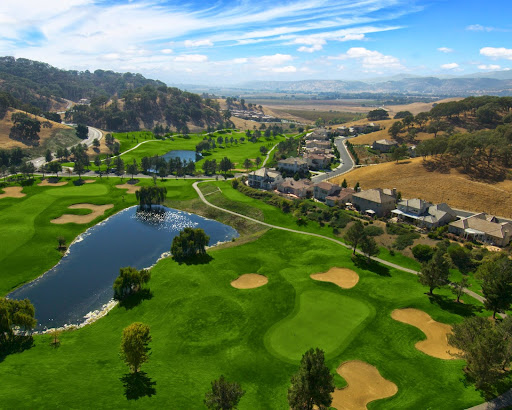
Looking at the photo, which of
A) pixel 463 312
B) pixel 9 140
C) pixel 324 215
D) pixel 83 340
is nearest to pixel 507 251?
pixel 463 312

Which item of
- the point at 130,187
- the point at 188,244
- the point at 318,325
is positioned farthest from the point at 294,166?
the point at 318,325

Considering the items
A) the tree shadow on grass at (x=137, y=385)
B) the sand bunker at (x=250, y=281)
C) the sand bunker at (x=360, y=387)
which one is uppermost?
the tree shadow on grass at (x=137, y=385)

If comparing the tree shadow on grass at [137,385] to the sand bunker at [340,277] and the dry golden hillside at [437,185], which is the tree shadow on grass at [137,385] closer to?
the sand bunker at [340,277]

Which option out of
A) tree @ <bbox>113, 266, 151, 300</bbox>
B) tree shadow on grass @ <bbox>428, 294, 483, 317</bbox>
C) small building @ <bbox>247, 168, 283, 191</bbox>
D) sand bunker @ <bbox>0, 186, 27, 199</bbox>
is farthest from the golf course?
small building @ <bbox>247, 168, 283, 191</bbox>

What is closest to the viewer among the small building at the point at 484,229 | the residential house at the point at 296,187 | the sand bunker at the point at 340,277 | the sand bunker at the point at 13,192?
the sand bunker at the point at 340,277

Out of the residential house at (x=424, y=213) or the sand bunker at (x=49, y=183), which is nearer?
the residential house at (x=424, y=213)

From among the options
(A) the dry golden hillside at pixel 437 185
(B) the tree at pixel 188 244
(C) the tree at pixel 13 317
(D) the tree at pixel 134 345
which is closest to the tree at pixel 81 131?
(A) the dry golden hillside at pixel 437 185

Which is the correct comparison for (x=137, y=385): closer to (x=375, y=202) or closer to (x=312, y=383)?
(x=312, y=383)

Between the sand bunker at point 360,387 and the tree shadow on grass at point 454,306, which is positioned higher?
the tree shadow on grass at point 454,306
